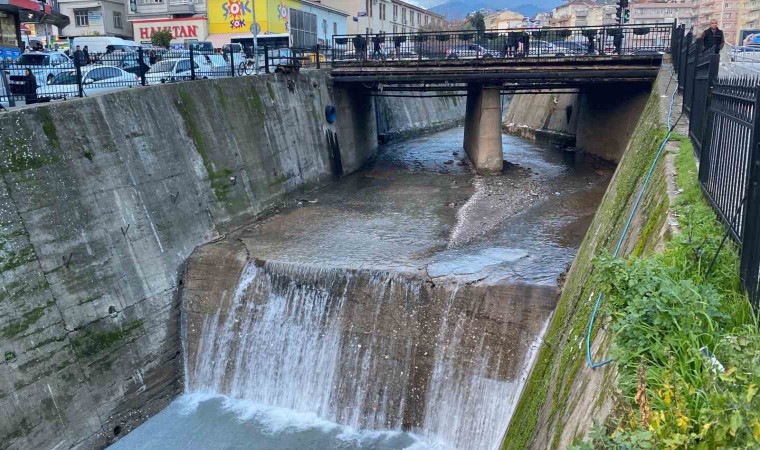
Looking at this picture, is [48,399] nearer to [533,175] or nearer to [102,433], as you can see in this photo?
[102,433]

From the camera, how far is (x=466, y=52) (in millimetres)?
26172

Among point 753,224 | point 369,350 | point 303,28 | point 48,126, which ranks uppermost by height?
point 303,28

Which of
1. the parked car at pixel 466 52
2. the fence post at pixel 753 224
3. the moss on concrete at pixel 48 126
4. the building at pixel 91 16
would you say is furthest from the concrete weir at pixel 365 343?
the building at pixel 91 16

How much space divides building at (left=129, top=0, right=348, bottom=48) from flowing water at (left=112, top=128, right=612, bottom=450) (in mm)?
27814

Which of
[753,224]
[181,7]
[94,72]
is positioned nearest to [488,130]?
[94,72]

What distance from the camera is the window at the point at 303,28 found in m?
43.7

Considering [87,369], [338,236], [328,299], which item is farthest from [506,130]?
[87,369]

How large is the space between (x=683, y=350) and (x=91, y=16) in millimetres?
56166

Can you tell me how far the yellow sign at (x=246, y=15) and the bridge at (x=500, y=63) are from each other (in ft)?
50.1

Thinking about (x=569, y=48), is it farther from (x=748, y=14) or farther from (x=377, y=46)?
(x=748, y=14)

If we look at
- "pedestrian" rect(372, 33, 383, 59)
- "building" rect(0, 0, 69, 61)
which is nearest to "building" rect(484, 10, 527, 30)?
"pedestrian" rect(372, 33, 383, 59)

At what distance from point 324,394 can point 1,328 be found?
226 inches

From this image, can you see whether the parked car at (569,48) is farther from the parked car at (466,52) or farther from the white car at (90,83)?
the white car at (90,83)

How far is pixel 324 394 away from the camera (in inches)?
491
